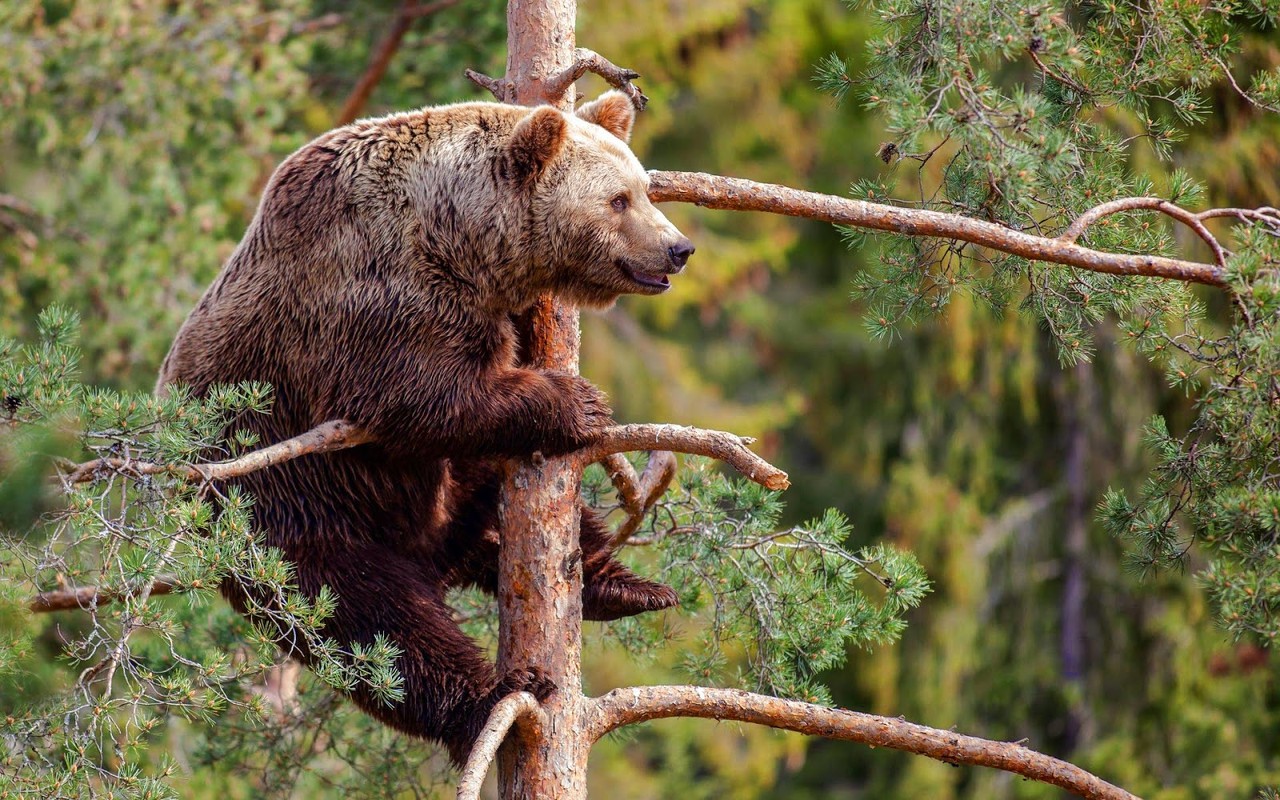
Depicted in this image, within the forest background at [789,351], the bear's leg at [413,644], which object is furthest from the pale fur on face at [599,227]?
the bear's leg at [413,644]

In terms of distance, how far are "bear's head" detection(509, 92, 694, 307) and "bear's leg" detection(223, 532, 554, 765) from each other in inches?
44.4

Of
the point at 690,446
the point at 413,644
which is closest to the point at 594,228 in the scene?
the point at 690,446

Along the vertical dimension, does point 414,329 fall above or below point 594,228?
below

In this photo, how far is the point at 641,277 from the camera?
14.8 ft

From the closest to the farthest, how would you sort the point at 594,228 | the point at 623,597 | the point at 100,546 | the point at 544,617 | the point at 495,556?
the point at 100,546 → the point at 544,617 → the point at 594,228 → the point at 623,597 → the point at 495,556

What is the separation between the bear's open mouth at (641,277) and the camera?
14.7 ft

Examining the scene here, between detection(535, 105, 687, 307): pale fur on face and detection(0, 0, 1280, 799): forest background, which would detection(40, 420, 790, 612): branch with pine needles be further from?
detection(535, 105, 687, 307): pale fur on face

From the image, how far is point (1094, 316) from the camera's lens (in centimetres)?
403

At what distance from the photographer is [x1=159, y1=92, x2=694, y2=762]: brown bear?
4.14 m

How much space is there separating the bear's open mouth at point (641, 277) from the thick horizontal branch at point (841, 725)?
53.0 inches

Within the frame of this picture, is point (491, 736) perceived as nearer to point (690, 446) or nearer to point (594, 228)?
point (690, 446)

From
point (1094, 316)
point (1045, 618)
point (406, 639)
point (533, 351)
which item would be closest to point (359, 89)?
point (533, 351)

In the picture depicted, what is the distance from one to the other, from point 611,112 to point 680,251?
712mm

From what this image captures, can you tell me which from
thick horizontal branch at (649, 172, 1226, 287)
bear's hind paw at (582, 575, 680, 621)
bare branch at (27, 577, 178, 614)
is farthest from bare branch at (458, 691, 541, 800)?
thick horizontal branch at (649, 172, 1226, 287)
